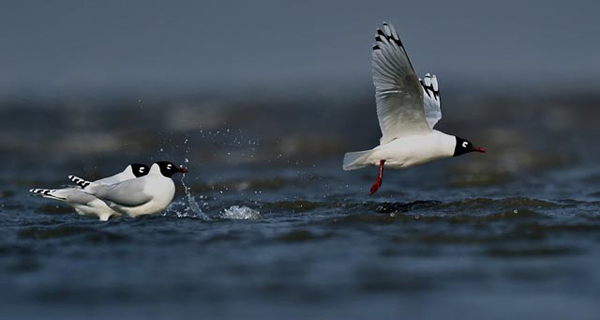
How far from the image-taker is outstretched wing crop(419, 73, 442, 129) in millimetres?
11906

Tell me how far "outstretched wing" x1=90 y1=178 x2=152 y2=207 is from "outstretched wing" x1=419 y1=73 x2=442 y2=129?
3.11 m

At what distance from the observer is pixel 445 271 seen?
790 cm

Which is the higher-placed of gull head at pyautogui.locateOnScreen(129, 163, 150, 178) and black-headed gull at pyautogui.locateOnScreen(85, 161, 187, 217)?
gull head at pyautogui.locateOnScreen(129, 163, 150, 178)

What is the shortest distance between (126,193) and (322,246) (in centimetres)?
221

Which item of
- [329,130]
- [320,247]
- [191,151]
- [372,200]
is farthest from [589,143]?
[320,247]

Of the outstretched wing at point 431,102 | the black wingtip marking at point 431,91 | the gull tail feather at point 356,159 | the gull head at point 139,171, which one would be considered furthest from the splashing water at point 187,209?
the black wingtip marking at point 431,91

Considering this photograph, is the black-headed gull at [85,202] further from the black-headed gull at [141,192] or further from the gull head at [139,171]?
the gull head at [139,171]

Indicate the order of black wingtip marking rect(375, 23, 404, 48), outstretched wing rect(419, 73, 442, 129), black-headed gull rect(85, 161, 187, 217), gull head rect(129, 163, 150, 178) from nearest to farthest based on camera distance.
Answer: black wingtip marking rect(375, 23, 404, 48), black-headed gull rect(85, 161, 187, 217), gull head rect(129, 163, 150, 178), outstretched wing rect(419, 73, 442, 129)

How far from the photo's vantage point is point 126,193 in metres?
10.3

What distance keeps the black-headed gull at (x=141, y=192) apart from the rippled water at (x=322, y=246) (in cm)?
16

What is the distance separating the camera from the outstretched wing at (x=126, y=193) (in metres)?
10.3

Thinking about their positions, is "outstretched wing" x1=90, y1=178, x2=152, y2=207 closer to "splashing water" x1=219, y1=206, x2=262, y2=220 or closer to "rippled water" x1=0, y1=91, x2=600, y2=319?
"rippled water" x1=0, y1=91, x2=600, y2=319

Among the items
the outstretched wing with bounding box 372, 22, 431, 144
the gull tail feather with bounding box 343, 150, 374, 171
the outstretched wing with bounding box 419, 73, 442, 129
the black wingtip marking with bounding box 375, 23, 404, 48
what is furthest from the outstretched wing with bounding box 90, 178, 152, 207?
the outstretched wing with bounding box 419, 73, 442, 129

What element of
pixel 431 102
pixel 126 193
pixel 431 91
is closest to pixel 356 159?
pixel 431 102
